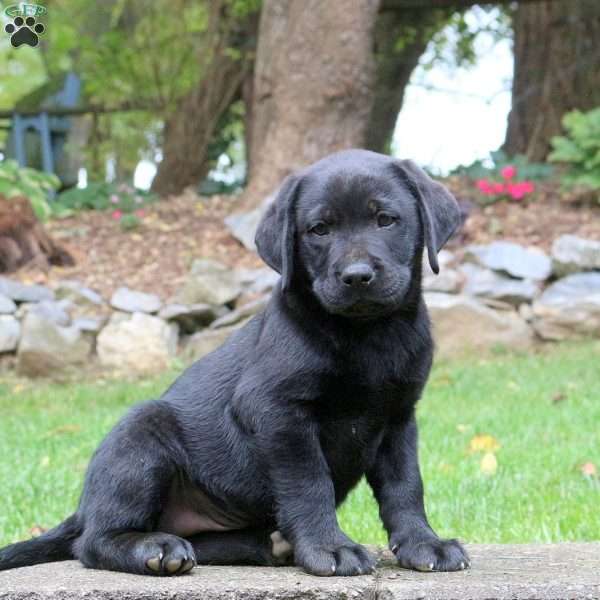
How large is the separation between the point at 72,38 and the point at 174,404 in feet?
44.7

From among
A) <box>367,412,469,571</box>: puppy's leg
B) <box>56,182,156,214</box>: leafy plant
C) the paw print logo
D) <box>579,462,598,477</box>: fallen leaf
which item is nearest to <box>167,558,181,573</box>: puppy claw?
<box>367,412,469,571</box>: puppy's leg

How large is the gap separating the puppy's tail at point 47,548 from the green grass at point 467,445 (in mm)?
1061

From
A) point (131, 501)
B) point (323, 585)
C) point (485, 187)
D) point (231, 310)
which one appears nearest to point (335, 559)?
point (323, 585)

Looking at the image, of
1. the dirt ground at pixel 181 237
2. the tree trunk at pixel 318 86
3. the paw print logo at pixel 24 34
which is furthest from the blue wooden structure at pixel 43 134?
the paw print logo at pixel 24 34

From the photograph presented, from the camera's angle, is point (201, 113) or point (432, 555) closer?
point (432, 555)

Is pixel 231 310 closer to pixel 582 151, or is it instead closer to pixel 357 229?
pixel 582 151

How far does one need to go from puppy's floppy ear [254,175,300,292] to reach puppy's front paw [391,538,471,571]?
919 mm

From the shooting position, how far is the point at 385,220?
326 cm

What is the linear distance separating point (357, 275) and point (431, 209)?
0.49 meters

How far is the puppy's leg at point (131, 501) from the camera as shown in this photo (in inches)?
124

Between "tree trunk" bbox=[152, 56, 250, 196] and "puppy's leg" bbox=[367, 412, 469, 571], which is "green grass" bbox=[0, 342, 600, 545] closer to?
"puppy's leg" bbox=[367, 412, 469, 571]

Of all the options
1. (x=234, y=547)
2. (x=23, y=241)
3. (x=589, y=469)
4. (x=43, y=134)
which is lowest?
(x=23, y=241)

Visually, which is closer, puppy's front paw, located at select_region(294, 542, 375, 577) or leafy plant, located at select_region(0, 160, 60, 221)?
puppy's front paw, located at select_region(294, 542, 375, 577)

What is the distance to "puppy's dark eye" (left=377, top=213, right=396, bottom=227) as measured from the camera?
128 inches
